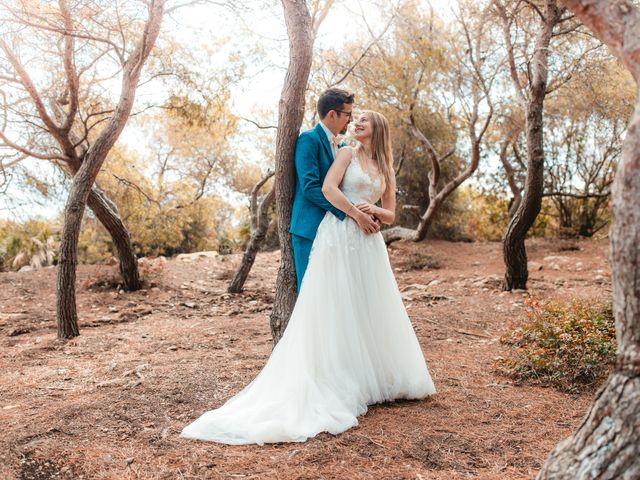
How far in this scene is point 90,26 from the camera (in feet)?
29.0

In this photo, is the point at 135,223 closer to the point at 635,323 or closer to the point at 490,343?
the point at 490,343

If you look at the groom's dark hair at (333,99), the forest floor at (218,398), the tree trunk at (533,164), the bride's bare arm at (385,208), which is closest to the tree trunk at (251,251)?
the forest floor at (218,398)

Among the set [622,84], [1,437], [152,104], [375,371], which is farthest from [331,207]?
[622,84]

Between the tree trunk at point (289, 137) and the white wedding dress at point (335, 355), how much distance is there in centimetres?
44

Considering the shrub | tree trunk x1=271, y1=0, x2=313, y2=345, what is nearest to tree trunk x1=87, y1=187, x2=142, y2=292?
the shrub

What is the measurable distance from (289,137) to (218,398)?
7.26 feet

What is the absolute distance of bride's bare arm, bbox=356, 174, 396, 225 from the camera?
4.35 metres

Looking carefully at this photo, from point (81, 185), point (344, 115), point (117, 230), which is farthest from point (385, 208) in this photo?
point (117, 230)

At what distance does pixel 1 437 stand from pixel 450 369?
3.74 metres

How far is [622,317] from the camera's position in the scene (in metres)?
2.31

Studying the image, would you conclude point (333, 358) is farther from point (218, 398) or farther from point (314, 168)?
point (314, 168)

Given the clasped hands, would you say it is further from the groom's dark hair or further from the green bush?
the green bush

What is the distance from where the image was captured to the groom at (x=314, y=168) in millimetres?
4316

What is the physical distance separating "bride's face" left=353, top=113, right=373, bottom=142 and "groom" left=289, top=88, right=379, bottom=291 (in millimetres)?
116
